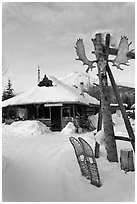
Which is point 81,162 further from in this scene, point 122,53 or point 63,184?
point 122,53

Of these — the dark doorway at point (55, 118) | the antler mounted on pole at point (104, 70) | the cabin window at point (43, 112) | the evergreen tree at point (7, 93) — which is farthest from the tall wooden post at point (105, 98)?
the evergreen tree at point (7, 93)

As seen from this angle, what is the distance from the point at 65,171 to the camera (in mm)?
4996

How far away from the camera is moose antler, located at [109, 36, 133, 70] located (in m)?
5.00

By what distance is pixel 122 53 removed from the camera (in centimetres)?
513

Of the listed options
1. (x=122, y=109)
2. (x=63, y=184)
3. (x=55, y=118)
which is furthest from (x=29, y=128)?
(x=63, y=184)

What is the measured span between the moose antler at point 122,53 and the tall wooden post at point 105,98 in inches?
12.5

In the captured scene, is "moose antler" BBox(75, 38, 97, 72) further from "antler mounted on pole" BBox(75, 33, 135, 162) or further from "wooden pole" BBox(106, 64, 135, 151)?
"wooden pole" BBox(106, 64, 135, 151)

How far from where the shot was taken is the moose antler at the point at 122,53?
5000 millimetres

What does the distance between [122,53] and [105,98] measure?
124cm

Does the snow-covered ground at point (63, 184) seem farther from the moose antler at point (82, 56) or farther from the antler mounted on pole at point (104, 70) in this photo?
the moose antler at point (82, 56)

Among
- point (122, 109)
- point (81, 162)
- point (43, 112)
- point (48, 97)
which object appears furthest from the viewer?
point (43, 112)

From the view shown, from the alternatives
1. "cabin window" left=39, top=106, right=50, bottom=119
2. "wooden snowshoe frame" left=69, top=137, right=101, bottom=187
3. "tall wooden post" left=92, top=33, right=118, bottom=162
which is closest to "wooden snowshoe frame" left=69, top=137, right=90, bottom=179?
"wooden snowshoe frame" left=69, top=137, right=101, bottom=187

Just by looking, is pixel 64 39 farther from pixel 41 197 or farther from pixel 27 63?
pixel 41 197

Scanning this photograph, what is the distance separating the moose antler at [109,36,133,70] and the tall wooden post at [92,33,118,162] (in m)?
0.32
